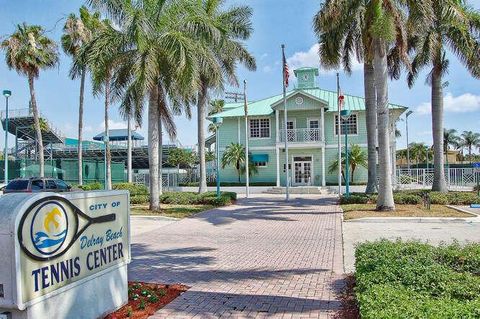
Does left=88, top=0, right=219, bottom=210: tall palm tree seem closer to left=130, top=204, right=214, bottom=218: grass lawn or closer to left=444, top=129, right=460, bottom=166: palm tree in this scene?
left=130, top=204, right=214, bottom=218: grass lawn

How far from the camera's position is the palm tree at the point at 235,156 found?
111ft

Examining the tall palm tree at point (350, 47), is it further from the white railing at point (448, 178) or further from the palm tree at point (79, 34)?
the palm tree at point (79, 34)

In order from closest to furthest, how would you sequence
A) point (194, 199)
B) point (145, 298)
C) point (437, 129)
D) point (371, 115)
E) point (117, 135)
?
point (145, 298)
point (194, 199)
point (371, 115)
point (437, 129)
point (117, 135)

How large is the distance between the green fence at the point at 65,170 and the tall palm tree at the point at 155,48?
1953 cm

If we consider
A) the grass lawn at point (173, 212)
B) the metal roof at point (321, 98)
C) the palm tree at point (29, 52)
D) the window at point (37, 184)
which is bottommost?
the grass lawn at point (173, 212)

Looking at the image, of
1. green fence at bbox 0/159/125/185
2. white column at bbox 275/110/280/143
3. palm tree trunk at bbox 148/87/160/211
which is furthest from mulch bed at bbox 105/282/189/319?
green fence at bbox 0/159/125/185

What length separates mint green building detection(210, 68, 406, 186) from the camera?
33.1 meters

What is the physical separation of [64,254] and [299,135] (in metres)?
30.3

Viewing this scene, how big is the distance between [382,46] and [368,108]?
562 centimetres

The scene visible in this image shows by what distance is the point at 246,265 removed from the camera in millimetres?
8328

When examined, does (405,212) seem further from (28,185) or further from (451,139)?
(451,139)

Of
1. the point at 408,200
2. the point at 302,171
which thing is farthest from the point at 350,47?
the point at 302,171

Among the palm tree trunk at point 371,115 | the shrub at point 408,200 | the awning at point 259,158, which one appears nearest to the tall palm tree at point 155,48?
the palm tree trunk at point 371,115

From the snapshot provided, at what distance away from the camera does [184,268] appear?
8.16m
